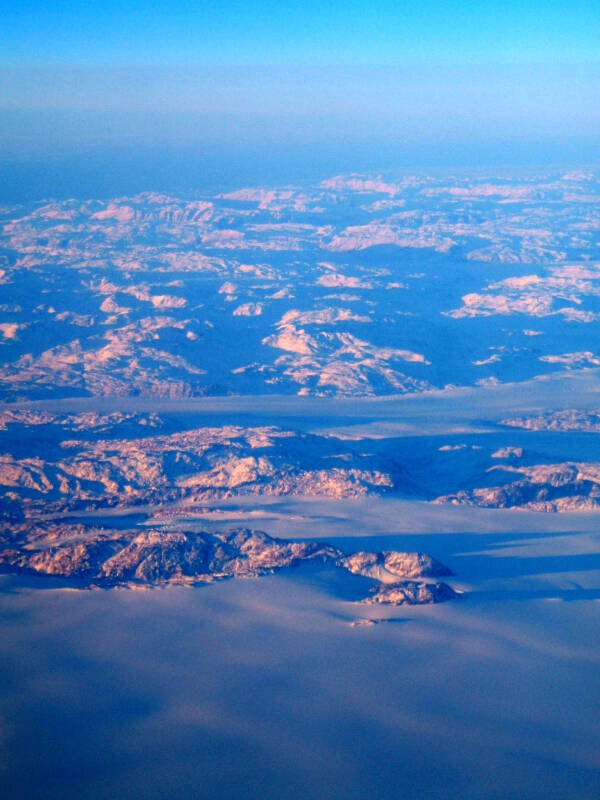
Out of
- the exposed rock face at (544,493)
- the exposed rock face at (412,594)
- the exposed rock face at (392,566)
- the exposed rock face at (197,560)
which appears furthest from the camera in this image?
the exposed rock face at (544,493)

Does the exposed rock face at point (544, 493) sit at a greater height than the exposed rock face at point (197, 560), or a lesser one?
lesser

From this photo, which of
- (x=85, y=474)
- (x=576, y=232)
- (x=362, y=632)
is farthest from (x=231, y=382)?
(x=576, y=232)

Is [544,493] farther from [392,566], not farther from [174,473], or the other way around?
[174,473]

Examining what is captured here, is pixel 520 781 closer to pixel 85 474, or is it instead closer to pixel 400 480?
pixel 400 480

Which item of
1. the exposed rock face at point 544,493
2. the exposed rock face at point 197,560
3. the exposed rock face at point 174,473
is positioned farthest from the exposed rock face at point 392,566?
the exposed rock face at point 544,493

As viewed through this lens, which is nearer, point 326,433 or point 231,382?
point 326,433

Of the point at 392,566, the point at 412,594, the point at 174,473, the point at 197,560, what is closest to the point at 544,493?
the point at 392,566

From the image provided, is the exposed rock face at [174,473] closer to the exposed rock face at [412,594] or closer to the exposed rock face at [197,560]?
the exposed rock face at [197,560]

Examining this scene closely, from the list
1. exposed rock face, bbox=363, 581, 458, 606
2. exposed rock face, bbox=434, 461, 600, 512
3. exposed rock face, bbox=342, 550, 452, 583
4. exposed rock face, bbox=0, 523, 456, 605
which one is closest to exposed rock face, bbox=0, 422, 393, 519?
exposed rock face, bbox=434, 461, 600, 512
